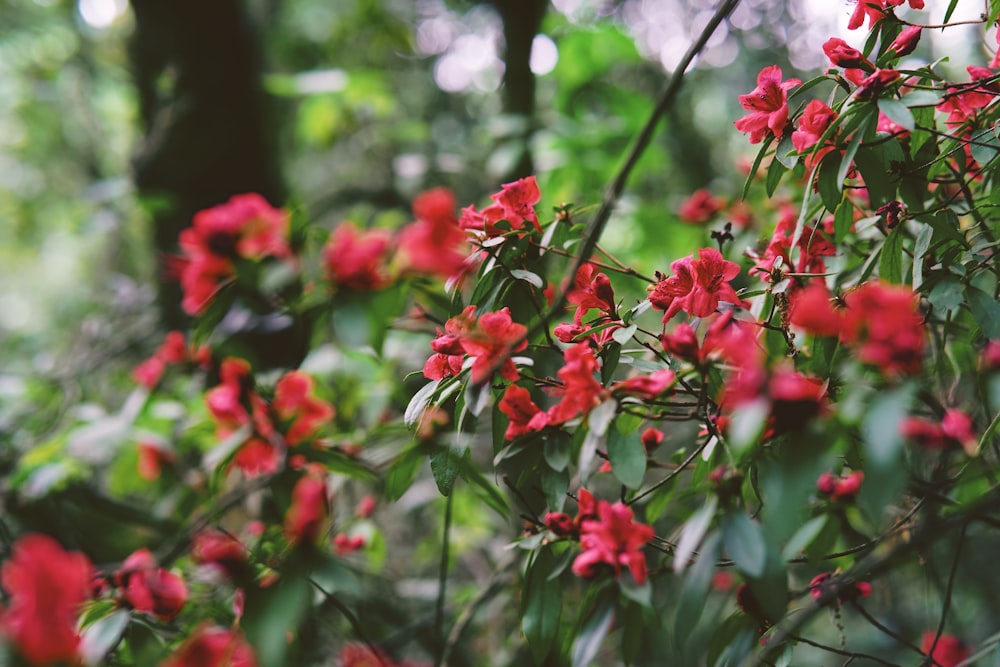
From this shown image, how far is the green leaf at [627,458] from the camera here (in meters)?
0.57

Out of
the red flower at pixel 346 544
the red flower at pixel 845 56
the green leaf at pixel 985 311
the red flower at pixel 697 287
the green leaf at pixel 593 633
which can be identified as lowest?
the red flower at pixel 346 544

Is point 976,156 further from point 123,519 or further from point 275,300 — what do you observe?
point 123,519

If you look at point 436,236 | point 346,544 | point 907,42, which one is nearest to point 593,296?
point 436,236

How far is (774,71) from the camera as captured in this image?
29.4 inches

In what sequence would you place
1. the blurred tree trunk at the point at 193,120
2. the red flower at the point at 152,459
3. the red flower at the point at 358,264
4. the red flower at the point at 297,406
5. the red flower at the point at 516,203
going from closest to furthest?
the red flower at the point at 516,203
the red flower at the point at 358,264
the red flower at the point at 297,406
the red flower at the point at 152,459
the blurred tree trunk at the point at 193,120

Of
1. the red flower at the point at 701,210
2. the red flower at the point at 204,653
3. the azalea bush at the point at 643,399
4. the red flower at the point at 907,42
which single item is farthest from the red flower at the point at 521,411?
the red flower at the point at 701,210

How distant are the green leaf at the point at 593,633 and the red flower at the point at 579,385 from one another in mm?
165

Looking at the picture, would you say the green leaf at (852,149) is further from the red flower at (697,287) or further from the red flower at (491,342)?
the red flower at (491,342)

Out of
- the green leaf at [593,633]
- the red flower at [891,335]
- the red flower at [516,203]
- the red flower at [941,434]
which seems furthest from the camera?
the red flower at [516,203]

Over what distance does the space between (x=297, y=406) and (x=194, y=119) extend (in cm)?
110

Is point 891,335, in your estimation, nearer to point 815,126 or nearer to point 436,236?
point 815,126

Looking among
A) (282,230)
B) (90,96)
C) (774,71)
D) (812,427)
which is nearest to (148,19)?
(282,230)

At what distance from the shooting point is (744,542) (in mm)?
496

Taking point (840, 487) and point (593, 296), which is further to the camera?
point (840, 487)
